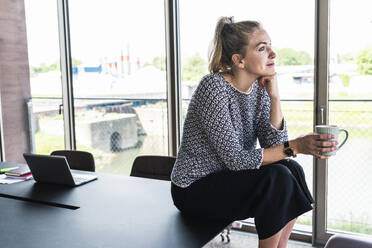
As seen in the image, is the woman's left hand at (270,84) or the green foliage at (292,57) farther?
the green foliage at (292,57)

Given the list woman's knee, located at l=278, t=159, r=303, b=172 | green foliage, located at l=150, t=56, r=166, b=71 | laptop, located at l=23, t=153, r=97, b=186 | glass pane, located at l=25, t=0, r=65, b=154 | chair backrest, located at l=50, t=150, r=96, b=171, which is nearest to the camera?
woman's knee, located at l=278, t=159, r=303, b=172

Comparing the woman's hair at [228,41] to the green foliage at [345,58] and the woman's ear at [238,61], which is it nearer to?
the woman's ear at [238,61]

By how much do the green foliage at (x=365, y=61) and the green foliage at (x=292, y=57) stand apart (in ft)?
1.07

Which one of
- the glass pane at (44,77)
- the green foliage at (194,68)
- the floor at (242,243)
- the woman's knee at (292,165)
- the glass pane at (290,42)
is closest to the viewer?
the woman's knee at (292,165)

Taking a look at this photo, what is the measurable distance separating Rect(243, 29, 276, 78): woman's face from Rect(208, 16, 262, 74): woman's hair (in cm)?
2

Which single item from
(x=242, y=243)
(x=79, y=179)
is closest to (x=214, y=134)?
(x=79, y=179)

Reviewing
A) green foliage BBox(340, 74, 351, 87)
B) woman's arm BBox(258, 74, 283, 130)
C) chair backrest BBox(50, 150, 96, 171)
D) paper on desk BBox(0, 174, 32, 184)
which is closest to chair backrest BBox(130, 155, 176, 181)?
chair backrest BBox(50, 150, 96, 171)

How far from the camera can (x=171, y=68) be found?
332 centimetres

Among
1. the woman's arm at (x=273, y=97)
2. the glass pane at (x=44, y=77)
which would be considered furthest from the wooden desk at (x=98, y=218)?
the glass pane at (x=44, y=77)

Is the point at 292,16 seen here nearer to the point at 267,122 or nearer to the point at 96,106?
the point at 267,122

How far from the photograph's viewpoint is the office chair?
7.64 ft

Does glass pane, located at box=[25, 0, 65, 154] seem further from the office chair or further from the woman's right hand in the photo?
the woman's right hand

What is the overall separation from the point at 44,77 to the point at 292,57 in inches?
104

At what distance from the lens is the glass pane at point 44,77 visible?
4.01 m
